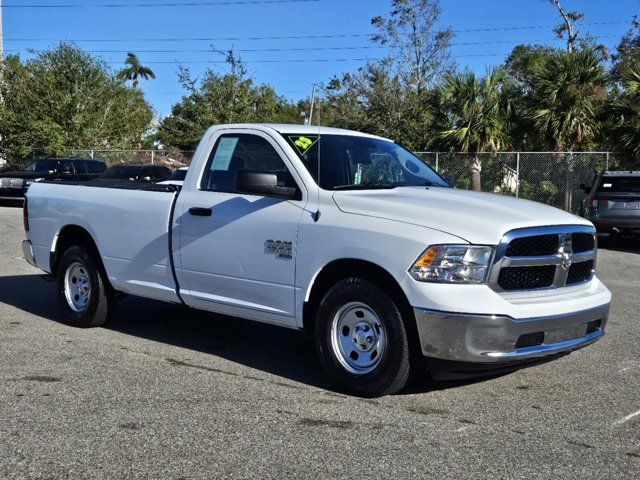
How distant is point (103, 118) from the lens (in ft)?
125

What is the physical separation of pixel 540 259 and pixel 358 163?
1794mm

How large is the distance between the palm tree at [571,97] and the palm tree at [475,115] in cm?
124

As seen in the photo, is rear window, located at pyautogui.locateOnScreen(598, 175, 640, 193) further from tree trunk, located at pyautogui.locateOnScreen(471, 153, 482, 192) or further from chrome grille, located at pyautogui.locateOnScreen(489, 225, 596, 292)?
chrome grille, located at pyautogui.locateOnScreen(489, 225, 596, 292)

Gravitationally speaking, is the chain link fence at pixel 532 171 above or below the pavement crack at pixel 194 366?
above

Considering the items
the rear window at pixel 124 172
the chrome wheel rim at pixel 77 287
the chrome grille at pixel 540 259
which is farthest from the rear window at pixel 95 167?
the chrome grille at pixel 540 259

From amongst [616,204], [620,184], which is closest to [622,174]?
[620,184]

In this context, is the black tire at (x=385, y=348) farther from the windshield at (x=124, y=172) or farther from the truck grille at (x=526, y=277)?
the windshield at (x=124, y=172)

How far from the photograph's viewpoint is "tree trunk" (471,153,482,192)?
23328 mm

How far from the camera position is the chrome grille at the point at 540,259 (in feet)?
15.7

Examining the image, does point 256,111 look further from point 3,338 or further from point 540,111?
point 3,338

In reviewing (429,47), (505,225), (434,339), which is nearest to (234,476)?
(434,339)

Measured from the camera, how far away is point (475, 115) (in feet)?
77.7

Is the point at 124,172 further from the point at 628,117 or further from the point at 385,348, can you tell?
the point at 385,348

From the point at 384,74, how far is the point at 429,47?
32.4ft
